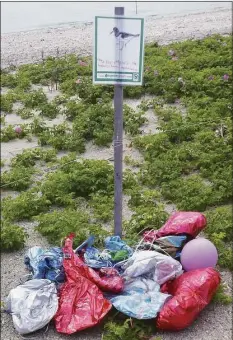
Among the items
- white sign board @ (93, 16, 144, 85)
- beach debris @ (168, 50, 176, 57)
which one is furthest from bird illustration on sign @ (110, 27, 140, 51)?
beach debris @ (168, 50, 176, 57)

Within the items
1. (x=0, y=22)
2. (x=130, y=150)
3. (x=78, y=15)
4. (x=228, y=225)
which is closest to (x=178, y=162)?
(x=130, y=150)

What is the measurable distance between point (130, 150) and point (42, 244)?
2565 millimetres

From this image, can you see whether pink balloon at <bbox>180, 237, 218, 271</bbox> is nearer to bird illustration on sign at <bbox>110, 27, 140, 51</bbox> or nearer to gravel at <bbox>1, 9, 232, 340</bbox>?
gravel at <bbox>1, 9, 232, 340</bbox>

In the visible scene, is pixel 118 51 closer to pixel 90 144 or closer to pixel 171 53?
pixel 90 144

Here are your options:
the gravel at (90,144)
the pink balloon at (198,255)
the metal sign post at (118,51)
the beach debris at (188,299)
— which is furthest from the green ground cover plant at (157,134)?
the metal sign post at (118,51)

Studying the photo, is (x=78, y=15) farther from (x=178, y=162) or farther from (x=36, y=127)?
(x=178, y=162)

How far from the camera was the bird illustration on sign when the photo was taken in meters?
4.59

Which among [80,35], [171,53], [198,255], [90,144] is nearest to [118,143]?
[198,255]

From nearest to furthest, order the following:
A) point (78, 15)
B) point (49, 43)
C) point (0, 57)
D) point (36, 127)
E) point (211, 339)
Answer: point (211, 339)
point (36, 127)
point (0, 57)
point (49, 43)
point (78, 15)

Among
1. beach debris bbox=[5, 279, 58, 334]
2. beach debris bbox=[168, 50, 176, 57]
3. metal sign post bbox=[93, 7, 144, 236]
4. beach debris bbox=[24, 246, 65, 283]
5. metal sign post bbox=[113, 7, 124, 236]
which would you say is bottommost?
beach debris bbox=[5, 279, 58, 334]

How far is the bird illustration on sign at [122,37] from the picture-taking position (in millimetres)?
4592

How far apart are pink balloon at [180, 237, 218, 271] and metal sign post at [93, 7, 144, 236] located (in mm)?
1329

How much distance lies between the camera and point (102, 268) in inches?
186

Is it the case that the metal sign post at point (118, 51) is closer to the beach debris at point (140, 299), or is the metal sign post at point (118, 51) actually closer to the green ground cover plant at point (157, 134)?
the beach debris at point (140, 299)
